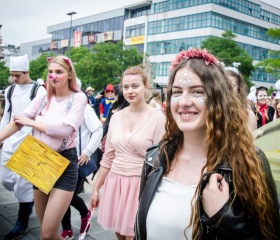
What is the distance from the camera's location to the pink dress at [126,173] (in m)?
2.96

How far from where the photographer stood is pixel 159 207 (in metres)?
1.80

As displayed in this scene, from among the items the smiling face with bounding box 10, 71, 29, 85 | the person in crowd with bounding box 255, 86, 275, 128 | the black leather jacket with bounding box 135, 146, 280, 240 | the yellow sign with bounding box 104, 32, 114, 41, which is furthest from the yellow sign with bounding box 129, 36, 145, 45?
the black leather jacket with bounding box 135, 146, 280, 240

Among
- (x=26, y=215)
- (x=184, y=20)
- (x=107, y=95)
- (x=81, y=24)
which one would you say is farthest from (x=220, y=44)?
(x=81, y=24)

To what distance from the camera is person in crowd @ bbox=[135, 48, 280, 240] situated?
1.50 m

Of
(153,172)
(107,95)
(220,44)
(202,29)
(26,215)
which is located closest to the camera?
(153,172)

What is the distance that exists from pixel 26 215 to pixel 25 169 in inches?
55.0

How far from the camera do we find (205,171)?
1727mm

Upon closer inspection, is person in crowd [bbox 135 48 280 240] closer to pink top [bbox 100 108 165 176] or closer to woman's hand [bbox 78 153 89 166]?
pink top [bbox 100 108 165 176]

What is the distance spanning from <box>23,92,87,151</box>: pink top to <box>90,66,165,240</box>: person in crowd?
38 centimetres

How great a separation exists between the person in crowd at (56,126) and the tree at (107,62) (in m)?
34.9

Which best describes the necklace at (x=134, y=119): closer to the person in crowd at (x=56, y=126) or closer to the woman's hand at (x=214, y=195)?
the person in crowd at (x=56, y=126)

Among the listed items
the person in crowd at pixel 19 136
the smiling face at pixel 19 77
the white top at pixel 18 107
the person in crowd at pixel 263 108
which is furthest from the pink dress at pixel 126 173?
the person in crowd at pixel 263 108

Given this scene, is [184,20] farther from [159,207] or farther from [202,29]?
[159,207]

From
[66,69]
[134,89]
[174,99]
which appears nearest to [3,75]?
[66,69]
